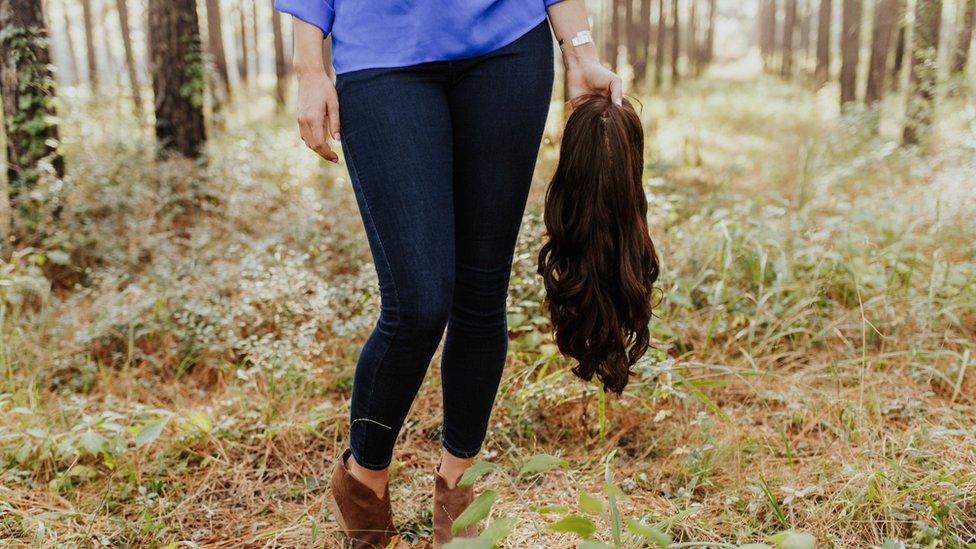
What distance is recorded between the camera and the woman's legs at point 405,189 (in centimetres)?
148

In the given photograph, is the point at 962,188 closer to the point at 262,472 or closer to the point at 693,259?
the point at 693,259

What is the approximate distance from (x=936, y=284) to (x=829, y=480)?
1.54 meters

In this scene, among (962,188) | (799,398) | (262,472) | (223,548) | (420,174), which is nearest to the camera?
(420,174)

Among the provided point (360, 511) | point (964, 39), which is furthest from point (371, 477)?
point (964, 39)

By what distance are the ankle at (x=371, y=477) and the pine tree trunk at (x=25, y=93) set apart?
3238 mm

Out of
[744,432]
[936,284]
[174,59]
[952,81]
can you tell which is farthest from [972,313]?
[174,59]

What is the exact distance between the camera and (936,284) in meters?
3.02

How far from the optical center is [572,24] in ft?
5.56

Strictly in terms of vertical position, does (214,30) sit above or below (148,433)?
above

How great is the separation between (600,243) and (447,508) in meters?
0.76

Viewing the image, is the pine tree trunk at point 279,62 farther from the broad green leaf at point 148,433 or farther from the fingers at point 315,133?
the fingers at point 315,133

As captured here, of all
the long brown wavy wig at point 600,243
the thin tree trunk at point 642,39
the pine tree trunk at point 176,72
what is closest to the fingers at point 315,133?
the long brown wavy wig at point 600,243

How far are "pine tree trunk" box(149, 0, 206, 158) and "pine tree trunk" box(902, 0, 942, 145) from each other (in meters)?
5.27

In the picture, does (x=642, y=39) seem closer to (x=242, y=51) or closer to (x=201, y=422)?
(x=242, y=51)
